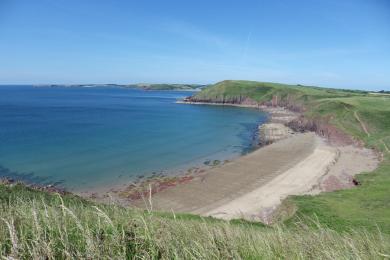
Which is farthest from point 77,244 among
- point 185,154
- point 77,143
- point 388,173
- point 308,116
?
point 308,116

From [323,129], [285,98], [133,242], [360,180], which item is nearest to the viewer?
[133,242]

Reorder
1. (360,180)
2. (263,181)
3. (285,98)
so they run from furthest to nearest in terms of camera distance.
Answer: (285,98)
(263,181)
(360,180)

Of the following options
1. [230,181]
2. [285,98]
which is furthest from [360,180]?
[285,98]

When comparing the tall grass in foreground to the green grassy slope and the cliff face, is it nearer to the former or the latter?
the green grassy slope

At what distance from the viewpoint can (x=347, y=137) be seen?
61594 mm

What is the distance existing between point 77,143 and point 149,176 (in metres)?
22.9

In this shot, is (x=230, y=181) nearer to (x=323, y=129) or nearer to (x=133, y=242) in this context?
(x=133, y=242)

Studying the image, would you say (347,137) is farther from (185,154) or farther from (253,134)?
(185,154)

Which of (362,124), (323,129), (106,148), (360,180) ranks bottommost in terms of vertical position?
(106,148)

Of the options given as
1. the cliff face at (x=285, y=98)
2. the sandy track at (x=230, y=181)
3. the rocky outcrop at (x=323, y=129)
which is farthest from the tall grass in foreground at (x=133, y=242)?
the cliff face at (x=285, y=98)

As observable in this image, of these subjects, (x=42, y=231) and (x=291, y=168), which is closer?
(x=42, y=231)

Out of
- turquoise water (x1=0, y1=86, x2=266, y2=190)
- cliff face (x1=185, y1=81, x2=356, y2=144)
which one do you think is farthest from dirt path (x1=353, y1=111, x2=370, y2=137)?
turquoise water (x1=0, y1=86, x2=266, y2=190)

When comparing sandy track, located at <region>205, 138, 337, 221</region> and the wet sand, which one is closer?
sandy track, located at <region>205, 138, 337, 221</region>

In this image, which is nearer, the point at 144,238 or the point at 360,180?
the point at 144,238
